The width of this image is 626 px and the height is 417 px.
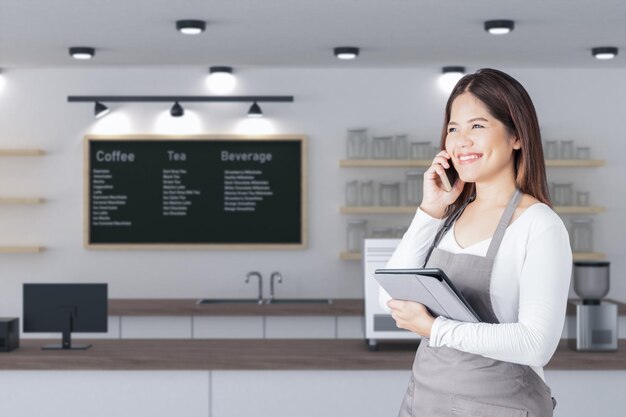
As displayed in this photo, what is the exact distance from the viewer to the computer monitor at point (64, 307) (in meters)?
3.66

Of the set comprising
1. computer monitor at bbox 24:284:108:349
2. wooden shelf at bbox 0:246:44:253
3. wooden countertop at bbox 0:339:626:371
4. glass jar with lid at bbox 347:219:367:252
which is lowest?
wooden countertop at bbox 0:339:626:371

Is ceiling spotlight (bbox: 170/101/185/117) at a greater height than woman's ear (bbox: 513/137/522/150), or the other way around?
ceiling spotlight (bbox: 170/101/185/117)

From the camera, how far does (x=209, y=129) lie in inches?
219

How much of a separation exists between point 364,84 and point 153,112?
140 cm

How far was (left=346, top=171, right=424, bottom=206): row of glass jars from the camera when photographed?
Answer: 533 centimetres

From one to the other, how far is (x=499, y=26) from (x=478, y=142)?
251 cm

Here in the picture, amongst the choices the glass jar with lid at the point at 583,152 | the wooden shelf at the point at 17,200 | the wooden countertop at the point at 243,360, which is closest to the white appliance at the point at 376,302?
the wooden countertop at the point at 243,360

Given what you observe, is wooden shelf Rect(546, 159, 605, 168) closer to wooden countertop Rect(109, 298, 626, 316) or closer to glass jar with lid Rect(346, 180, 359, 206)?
wooden countertop Rect(109, 298, 626, 316)

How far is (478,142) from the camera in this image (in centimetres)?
157

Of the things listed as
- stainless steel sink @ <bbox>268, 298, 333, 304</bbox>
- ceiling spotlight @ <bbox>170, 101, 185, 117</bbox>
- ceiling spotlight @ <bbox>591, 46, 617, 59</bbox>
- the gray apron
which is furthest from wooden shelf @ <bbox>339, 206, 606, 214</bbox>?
the gray apron

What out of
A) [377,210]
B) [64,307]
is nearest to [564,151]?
[377,210]

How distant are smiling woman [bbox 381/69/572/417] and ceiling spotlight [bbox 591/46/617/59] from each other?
3365mm

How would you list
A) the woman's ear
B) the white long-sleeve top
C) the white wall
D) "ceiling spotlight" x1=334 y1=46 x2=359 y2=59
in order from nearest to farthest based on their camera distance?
1. the white long-sleeve top
2. the woman's ear
3. "ceiling spotlight" x1=334 y1=46 x2=359 y2=59
4. the white wall

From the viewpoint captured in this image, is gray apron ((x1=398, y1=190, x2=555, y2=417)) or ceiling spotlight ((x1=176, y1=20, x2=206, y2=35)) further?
ceiling spotlight ((x1=176, y1=20, x2=206, y2=35))
